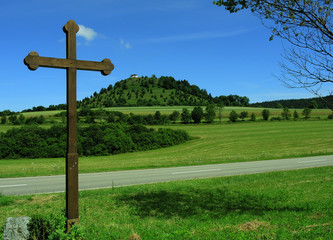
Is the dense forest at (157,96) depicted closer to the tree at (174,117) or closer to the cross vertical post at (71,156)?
the tree at (174,117)

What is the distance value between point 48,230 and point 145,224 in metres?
1.99

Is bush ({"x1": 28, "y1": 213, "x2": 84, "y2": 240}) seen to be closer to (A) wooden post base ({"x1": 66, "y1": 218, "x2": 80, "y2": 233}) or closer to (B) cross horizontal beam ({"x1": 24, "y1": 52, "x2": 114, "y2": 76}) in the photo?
(A) wooden post base ({"x1": 66, "y1": 218, "x2": 80, "y2": 233})

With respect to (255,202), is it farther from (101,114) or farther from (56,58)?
(101,114)

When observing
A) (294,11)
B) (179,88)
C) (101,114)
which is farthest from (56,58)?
(179,88)

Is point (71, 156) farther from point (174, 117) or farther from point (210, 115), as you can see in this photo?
point (210, 115)

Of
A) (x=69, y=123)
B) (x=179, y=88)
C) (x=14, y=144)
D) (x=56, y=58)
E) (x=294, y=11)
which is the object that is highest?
(x=179, y=88)

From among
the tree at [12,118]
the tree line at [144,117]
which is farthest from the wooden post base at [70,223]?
the tree at [12,118]

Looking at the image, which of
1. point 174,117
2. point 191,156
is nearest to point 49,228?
point 191,156

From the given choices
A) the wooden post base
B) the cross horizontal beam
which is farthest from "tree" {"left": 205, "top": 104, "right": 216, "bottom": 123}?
the wooden post base

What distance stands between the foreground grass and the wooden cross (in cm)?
51

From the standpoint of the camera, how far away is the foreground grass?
541 centimetres

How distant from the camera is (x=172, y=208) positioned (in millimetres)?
7348

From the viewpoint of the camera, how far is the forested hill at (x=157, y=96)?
125512 millimetres

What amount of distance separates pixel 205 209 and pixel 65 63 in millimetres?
4791
